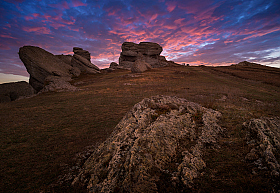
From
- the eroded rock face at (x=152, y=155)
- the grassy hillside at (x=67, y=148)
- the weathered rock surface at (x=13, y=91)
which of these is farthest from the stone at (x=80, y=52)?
the eroded rock face at (x=152, y=155)

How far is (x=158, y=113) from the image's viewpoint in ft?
21.7

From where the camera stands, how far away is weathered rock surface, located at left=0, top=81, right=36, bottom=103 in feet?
89.7

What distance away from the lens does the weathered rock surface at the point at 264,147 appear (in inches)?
135

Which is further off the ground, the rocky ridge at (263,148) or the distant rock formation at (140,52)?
the distant rock formation at (140,52)

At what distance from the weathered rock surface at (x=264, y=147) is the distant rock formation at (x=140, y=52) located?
81.6 metres

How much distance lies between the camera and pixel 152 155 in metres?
4.34

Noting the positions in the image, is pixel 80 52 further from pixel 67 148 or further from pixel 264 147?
pixel 264 147

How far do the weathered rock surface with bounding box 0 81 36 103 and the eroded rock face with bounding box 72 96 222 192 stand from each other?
110ft

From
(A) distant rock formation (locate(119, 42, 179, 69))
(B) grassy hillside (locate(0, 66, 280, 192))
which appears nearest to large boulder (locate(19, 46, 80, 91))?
(B) grassy hillside (locate(0, 66, 280, 192))

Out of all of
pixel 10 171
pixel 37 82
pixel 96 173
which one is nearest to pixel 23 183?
pixel 10 171

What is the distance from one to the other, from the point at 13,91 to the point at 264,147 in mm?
40937

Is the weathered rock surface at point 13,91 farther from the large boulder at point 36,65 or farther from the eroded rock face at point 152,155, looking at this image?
the eroded rock face at point 152,155

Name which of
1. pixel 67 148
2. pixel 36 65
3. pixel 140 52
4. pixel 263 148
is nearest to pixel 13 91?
pixel 36 65

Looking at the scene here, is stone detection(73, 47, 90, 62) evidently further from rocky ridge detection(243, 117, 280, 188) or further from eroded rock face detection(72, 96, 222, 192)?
rocky ridge detection(243, 117, 280, 188)
